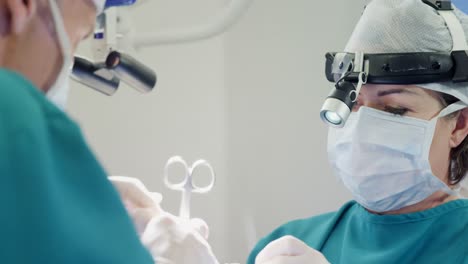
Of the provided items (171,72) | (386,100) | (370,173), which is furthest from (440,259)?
(171,72)

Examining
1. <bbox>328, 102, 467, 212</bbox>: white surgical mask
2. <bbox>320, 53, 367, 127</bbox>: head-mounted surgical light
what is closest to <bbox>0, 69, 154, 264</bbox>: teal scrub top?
<bbox>320, 53, 367, 127</bbox>: head-mounted surgical light

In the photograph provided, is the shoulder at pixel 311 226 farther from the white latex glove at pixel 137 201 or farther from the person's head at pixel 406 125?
the white latex glove at pixel 137 201

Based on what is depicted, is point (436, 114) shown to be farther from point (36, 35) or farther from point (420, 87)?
point (36, 35)

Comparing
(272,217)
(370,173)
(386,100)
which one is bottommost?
(272,217)

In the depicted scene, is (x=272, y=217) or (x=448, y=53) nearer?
(x=448, y=53)

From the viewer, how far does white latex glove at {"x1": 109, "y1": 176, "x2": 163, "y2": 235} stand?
3.77 feet

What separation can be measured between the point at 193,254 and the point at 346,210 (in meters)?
0.58

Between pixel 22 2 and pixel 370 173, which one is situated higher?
pixel 22 2

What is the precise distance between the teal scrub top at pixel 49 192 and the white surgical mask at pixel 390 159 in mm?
931

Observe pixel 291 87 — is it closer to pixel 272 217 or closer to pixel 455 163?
pixel 272 217

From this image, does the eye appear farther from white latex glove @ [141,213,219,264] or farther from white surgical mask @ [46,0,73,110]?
white surgical mask @ [46,0,73,110]

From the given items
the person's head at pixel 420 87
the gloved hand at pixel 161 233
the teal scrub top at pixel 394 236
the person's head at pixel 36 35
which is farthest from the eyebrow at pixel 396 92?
the person's head at pixel 36 35

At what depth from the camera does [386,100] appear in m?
1.38

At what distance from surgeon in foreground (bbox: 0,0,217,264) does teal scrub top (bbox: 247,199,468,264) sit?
2.96 ft
